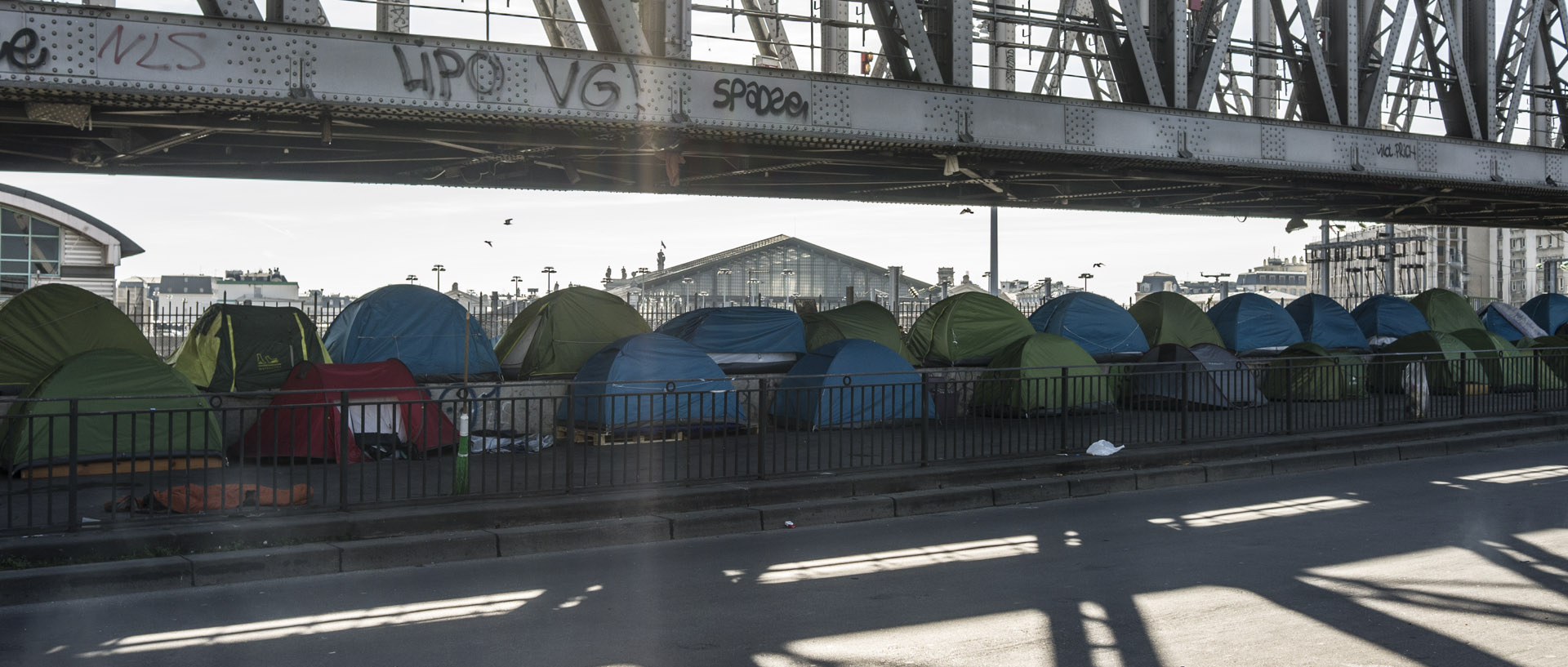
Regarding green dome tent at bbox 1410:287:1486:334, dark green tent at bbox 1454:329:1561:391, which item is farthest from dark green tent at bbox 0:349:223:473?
green dome tent at bbox 1410:287:1486:334

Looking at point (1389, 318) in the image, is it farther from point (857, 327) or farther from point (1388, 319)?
point (857, 327)

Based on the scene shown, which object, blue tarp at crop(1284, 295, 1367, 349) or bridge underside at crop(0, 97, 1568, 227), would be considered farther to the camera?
blue tarp at crop(1284, 295, 1367, 349)

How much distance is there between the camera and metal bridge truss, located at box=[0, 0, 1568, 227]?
1087cm

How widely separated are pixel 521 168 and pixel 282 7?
7.24m

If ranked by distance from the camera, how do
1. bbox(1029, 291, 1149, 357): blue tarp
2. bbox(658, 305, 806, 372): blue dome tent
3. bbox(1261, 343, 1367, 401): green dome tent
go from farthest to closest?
1. bbox(1029, 291, 1149, 357): blue tarp
2. bbox(658, 305, 806, 372): blue dome tent
3. bbox(1261, 343, 1367, 401): green dome tent

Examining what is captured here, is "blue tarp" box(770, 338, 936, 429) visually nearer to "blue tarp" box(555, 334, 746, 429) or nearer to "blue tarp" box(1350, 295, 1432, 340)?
"blue tarp" box(555, 334, 746, 429)

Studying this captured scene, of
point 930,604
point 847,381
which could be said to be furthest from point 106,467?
point 930,604

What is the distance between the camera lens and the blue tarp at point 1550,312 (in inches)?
1179

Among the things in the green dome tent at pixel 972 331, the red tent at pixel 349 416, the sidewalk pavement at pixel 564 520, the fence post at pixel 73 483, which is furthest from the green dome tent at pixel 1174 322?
the fence post at pixel 73 483

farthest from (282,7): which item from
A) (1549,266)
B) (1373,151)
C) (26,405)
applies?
(1549,266)

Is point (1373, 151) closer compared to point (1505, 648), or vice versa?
point (1505, 648)

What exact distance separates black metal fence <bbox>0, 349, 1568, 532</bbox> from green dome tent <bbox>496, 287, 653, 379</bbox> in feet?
2.15

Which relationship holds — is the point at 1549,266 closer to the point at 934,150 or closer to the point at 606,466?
the point at 934,150

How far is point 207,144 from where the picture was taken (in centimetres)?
1558
